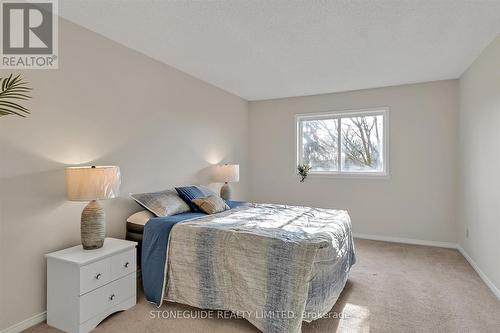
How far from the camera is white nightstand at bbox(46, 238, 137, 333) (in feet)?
6.66

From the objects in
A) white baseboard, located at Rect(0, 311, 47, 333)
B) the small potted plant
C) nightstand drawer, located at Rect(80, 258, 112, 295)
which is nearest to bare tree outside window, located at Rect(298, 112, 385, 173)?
the small potted plant

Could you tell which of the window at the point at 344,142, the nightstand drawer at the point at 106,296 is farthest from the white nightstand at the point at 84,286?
the window at the point at 344,142

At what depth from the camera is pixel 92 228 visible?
2.26 meters

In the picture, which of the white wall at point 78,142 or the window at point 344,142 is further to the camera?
the window at point 344,142

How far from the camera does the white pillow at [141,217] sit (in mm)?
2795

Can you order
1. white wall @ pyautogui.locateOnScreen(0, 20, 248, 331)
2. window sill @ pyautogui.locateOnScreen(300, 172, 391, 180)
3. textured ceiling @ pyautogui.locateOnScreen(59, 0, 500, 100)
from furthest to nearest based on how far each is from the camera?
1. window sill @ pyautogui.locateOnScreen(300, 172, 391, 180)
2. textured ceiling @ pyautogui.locateOnScreen(59, 0, 500, 100)
3. white wall @ pyautogui.locateOnScreen(0, 20, 248, 331)

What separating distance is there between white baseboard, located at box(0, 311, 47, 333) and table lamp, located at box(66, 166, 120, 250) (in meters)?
0.60

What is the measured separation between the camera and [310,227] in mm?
2492

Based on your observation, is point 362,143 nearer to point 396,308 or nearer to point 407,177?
point 407,177

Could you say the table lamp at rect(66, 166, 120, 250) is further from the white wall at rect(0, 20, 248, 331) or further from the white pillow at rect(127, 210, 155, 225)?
the white pillow at rect(127, 210, 155, 225)

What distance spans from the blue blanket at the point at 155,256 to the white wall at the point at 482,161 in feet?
10.0

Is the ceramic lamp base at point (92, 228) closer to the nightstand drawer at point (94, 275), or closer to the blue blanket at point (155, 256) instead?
the nightstand drawer at point (94, 275)

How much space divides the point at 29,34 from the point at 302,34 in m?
2.32

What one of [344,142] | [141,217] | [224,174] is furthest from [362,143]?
[141,217]
